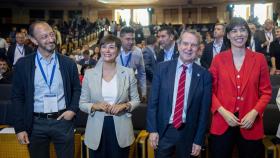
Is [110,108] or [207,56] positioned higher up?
[207,56]

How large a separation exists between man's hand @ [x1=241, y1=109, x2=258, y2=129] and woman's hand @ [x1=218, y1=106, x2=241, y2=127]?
38 mm

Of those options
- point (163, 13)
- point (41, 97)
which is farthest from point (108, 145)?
point (163, 13)

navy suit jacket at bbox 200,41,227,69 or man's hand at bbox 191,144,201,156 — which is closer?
man's hand at bbox 191,144,201,156

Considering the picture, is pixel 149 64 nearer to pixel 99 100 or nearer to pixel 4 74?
pixel 99 100

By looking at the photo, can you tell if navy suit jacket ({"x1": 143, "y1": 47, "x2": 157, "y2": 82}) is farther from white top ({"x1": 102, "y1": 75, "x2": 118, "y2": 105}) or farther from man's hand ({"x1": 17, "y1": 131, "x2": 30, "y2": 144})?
man's hand ({"x1": 17, "y1": 131, "x2": 30, "y2": 144})

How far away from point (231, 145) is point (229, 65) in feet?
1.76

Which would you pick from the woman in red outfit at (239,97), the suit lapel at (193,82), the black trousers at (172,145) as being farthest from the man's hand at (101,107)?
the woman in red outfit at (239,97)

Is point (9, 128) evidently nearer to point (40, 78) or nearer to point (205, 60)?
point (40, 78)

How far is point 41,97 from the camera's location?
259cm

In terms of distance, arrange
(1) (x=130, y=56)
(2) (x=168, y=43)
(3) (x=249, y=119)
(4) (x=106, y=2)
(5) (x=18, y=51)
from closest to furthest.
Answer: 1. (3) (x=249, y=119)
2. (1) (x=130, y=56)
3. (2) (x=168, y=43)
4. (5) (x=18, y=51)
5. (4) (x=106, y=2)

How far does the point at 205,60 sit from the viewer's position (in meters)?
4.73

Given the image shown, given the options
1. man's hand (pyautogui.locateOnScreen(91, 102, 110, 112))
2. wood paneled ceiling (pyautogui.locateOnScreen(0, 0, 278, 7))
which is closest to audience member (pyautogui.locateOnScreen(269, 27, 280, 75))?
man's hand (pyautogui.locateOnScreen(91, 102, 110, 112))

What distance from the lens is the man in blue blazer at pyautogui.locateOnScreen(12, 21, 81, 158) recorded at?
8.43ft

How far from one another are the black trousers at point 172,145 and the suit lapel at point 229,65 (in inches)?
17.9
